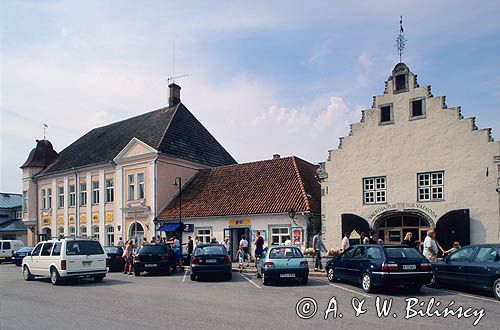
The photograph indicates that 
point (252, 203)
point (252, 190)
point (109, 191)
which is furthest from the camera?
point (109, 191)

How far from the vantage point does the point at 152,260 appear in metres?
21.1

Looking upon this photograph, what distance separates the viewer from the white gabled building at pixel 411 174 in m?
20.9

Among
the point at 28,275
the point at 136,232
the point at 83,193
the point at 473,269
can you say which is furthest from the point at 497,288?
the point at 83,193

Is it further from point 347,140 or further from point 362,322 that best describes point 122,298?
A: point 347,140

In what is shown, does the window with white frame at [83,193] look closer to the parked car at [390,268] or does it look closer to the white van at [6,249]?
the white van at [6,249]

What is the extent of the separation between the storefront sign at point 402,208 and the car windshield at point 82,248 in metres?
12.8

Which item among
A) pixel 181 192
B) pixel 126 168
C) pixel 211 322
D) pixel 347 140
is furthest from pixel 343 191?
pixel 126 168

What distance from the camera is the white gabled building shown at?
823 inches

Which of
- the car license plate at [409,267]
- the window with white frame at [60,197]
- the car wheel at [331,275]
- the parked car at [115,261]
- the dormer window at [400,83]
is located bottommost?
the parked car at [115,261]

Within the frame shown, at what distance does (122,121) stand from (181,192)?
45.7 feet

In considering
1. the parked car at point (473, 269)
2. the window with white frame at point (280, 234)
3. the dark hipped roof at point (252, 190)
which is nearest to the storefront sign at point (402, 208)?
the dark hipped roof at point (252, 190)

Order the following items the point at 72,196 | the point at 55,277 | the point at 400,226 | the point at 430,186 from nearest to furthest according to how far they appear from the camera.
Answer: the point at 55,277 → the point at 430,186 → the point at 400,226 → the point at 72,196

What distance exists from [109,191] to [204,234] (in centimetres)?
1102

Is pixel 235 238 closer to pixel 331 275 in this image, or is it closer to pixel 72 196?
pixel 331 275
